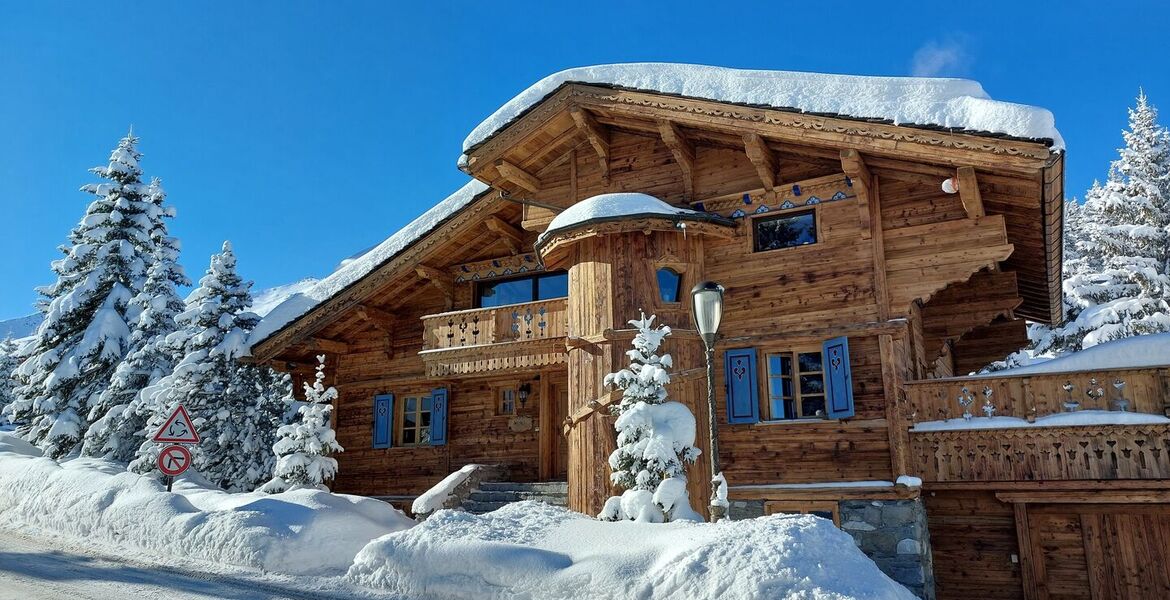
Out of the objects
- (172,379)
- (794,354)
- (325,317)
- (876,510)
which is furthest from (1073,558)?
(172,379)

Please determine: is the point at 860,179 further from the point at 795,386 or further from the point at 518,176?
the point at 518,176

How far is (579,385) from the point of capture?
1456 cm

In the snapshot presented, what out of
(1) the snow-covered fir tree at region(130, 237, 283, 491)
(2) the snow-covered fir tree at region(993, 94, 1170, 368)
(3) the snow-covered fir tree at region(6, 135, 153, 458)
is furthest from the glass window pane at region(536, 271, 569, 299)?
(2) the snow-covered fir tree at region(993, 94, 1170, 368)

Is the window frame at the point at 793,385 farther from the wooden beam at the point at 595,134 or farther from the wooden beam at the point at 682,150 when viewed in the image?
the wooden beam at the point at 595,134

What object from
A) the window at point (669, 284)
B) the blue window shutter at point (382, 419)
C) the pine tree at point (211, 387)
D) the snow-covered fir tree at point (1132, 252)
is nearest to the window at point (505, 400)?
the blue window shutter at point (382, 419)

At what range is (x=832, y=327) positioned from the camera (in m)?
14.1

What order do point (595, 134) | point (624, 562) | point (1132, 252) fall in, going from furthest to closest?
point (1132, 252), point (595, 134), point (624, 562)

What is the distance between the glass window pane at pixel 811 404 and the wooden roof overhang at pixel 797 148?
4077 mm

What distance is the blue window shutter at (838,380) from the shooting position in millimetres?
13500

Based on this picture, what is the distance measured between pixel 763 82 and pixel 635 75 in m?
2.60

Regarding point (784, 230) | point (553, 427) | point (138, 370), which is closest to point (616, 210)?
point (784, 230)

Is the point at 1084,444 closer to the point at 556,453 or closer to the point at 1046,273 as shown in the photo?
the point at 1046,273

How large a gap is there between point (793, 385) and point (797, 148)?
4.33m

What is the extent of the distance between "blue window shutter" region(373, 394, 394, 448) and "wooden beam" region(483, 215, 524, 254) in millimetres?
4827
